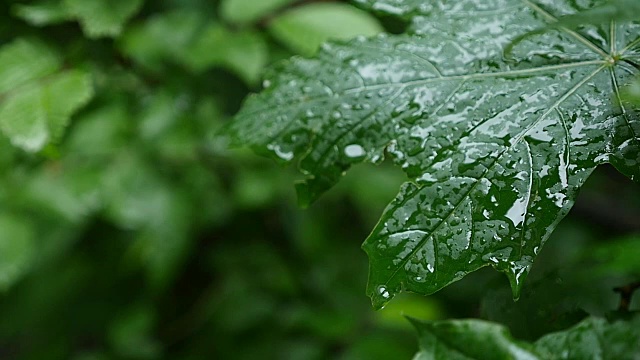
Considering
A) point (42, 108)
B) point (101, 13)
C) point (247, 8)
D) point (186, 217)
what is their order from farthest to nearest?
point (186, 217)
point (247, 8)
point (101, 13)
point (42, 108)

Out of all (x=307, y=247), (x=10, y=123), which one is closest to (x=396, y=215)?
(x=10, y=123)

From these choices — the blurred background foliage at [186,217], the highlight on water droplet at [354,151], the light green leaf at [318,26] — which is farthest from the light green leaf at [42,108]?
the highlight on water droplet at [354,151]

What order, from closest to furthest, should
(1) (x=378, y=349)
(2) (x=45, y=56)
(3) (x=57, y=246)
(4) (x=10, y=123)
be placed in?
(4) (x=10, y=123) < (2) (x=45, y=56) < (1) (x=378, y=349) < (3) (x=57, y=246)

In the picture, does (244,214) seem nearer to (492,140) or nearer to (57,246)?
(57,246)

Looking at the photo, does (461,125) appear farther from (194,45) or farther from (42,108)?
(194,45)

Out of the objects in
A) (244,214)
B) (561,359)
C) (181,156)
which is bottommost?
(244,214)

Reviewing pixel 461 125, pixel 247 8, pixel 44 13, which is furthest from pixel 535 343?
pixel 44 13

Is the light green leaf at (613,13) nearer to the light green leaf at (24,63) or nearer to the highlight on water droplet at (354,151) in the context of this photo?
the highlight on water droplet at (354,151)
